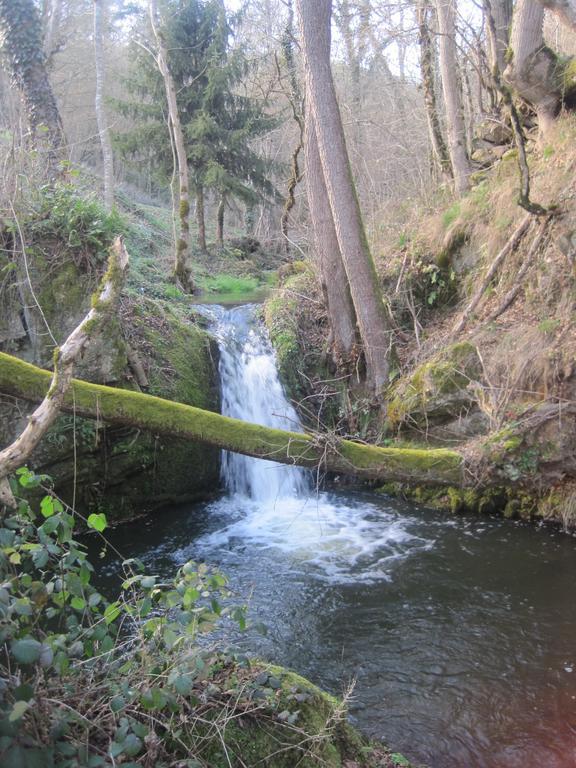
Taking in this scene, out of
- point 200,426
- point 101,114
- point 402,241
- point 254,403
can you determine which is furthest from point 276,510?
point 101,114

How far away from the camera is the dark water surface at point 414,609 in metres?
4.13

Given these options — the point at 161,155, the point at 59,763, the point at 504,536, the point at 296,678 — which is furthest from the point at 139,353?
the point at 161,155

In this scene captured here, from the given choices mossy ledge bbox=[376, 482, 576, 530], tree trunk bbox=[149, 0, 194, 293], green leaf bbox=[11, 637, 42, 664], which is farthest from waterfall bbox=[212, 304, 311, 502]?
green leaf bbox=[11, 637, 42, 664]

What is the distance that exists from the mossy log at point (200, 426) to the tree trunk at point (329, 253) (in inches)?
161

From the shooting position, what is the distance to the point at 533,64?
906 cm

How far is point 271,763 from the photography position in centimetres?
281

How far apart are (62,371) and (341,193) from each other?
6.48 m

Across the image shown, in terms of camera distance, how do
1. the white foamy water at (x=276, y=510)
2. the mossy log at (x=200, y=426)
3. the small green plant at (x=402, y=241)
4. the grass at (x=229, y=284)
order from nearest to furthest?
the mossy log at (x=200, y=426) < the white foamy water at (x=276, y=510) < the small green plant at (x=402, y=241) < the grass at (x=229, y=284)

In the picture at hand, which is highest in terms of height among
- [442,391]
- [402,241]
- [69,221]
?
[69,221]

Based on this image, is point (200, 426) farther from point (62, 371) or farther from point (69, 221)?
point (69, 221)

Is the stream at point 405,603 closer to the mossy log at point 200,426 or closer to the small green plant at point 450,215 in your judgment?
the mossy log at point 200,426

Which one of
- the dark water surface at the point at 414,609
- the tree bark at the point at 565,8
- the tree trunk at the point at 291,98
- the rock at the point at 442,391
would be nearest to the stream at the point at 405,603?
the dark water surface at the point at 414,609

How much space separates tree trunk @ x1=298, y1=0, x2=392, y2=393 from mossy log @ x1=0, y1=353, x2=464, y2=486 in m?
3.53

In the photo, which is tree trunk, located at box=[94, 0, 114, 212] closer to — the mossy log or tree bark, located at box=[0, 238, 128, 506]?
the mossy log
